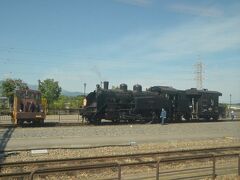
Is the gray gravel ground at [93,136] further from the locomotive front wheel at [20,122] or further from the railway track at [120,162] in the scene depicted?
the railway track at [120,162]

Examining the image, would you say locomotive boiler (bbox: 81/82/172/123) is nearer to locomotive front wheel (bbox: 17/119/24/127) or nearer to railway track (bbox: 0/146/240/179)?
locomotive front wheel (bbox: 17/119/24/127)

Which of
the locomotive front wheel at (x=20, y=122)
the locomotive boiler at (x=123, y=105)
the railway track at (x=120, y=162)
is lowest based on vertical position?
the railway track at (x=120, y=162)

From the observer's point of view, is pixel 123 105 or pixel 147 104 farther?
pixel 147 104

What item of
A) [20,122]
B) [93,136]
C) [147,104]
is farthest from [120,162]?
[147,104]

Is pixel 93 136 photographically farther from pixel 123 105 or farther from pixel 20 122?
pixel 123 105

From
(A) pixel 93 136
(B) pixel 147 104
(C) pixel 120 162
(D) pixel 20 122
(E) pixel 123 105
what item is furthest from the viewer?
(B) pixel 147 104

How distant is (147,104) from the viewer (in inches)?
1321

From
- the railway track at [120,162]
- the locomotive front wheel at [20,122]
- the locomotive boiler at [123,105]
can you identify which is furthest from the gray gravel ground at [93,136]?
the railway track at [120,162]

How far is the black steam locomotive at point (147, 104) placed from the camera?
102ft

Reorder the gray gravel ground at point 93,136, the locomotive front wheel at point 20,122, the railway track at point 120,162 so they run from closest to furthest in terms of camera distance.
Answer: the railway track at point 120,162
the gray gravel ground at point 93,136
the locomotive front wheel at point 20,122

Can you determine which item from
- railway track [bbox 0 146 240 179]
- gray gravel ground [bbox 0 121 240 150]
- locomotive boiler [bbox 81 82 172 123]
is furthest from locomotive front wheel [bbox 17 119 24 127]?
railway track [bbox 0 146 240 179]

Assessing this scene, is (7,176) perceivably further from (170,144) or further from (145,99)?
(145,99)

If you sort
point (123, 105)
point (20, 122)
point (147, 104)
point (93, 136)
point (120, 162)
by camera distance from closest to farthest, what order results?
point (120, 162) < point (93, 136) < point (20, 122) < point (123, 105) < point (147, 104)

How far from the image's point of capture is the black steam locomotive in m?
31.2
